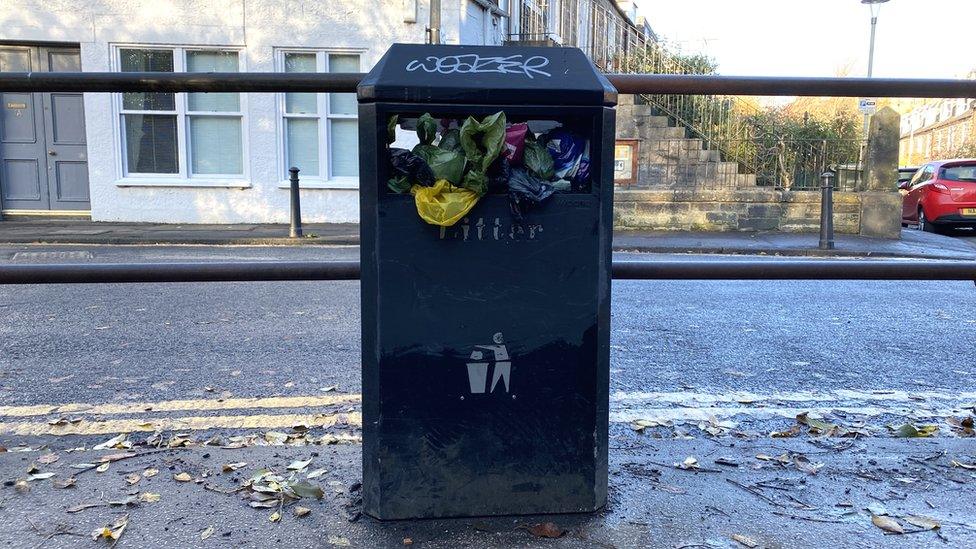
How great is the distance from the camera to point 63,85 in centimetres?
296

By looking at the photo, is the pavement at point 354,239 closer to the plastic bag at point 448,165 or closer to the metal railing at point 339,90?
the metal railing at point 339,90

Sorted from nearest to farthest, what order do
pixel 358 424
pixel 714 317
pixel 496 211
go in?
1. pixel 496 211
2. pixel 358 424
3. pixel 714 317

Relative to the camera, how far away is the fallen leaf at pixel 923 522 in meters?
2.47

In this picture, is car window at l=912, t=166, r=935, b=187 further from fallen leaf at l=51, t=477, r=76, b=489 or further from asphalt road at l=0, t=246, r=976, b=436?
fallen leaf at l=51, t=477, r=76, b=489

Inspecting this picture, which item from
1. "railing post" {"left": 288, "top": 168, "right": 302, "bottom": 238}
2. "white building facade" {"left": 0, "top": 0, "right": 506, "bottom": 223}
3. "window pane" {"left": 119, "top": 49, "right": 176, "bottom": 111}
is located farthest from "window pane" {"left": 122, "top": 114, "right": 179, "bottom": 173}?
"railing post" {"left": 288, "top": 168, "right": 302, "bottom": 238}

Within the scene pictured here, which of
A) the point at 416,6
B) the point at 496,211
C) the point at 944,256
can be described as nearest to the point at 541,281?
the point at 496,211

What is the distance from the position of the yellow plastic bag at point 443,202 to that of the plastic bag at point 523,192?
4.7 inches

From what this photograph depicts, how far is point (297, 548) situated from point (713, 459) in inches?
61.3

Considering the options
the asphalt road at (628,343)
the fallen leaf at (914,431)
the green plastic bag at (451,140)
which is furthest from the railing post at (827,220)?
the green plastic bag at (451,140)

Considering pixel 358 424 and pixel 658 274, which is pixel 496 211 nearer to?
pixel 658 274

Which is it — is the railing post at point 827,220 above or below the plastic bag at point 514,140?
below

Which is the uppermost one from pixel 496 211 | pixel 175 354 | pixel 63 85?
pixel 63 85

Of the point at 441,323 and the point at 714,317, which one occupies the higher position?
the point at 441,323

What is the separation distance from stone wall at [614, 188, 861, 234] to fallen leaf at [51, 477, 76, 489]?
12.7m
